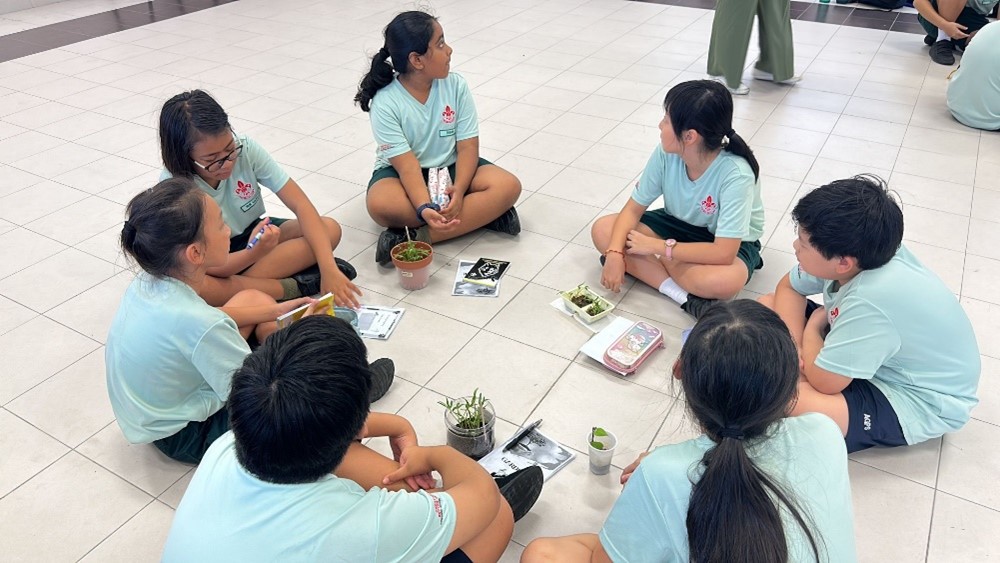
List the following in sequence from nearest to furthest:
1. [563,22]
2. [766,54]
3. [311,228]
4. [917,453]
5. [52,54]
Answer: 1. [917,453]
2. [311,228]
3. [766,54]
4. [52,54]
5. [563,22]

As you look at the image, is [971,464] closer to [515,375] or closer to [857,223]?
[857,223]

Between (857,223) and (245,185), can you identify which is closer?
(857,223)

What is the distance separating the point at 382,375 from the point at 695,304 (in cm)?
116

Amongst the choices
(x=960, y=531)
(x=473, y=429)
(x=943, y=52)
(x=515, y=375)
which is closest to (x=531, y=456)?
(x=473, y=429)

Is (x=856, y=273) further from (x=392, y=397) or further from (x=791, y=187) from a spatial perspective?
(x=791, y=187)

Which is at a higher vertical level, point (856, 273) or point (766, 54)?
point (856, 273)

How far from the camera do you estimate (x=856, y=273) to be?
6.00 feet

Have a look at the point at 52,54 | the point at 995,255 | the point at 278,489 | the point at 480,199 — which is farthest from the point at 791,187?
the point at 52,54

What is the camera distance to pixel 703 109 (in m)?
2.24

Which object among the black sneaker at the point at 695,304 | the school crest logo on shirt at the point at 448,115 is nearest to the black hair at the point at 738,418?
the black sneaker at the point at 695,304

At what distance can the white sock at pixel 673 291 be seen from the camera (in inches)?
102

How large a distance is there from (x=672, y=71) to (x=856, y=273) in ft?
11.5

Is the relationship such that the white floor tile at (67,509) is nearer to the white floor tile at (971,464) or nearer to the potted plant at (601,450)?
the potted plant at (601,450)

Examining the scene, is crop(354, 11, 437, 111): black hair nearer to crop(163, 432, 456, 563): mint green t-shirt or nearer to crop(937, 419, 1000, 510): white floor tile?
crop(163, 432, 456, 563): mint green t-shirt
